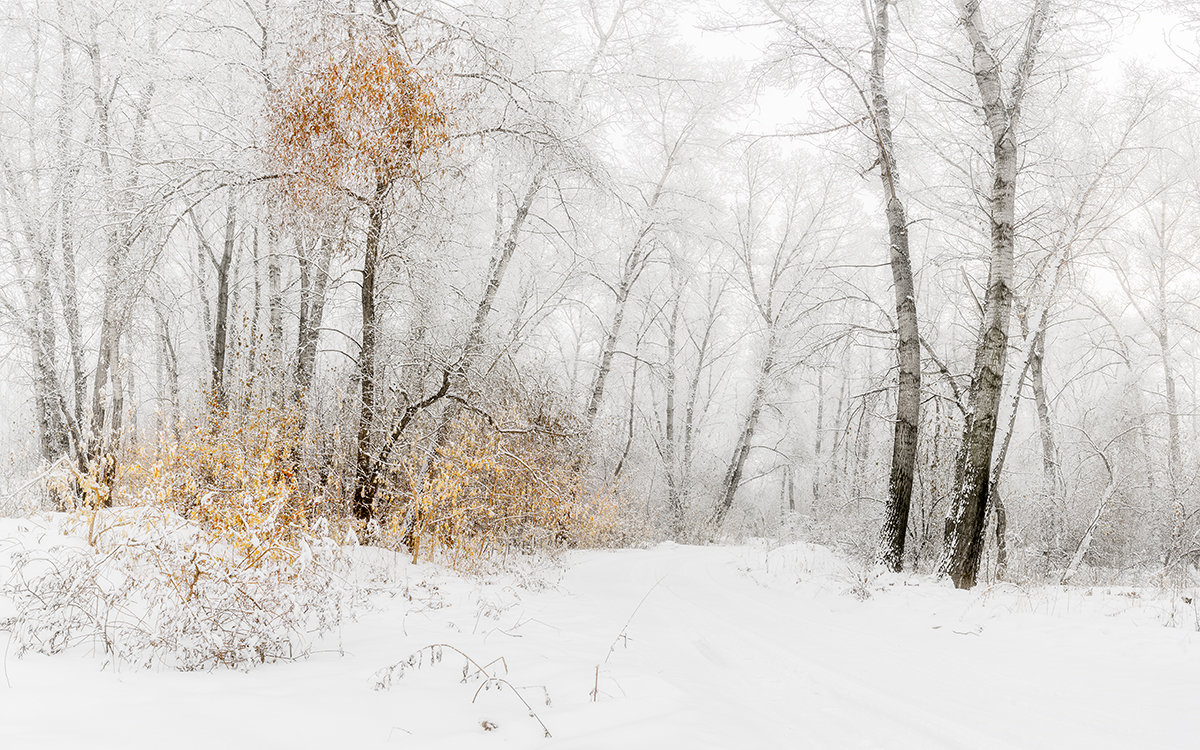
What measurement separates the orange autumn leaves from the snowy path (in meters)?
3.53

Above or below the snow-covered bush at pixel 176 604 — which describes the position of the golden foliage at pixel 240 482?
above

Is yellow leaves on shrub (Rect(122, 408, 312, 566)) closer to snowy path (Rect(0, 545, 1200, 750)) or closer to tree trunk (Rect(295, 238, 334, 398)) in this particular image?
snowy path (Rect(0, 545, 1200, 750))

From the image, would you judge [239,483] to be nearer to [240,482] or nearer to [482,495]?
[240,482]

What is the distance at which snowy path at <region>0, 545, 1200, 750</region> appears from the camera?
260 cm

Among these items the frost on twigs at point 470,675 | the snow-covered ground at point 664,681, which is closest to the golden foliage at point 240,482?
the snow-covered ground at point 664,681

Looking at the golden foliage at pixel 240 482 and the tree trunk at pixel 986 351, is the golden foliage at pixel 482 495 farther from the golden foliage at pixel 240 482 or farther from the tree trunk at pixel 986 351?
the tree trunk at pixel 986 351

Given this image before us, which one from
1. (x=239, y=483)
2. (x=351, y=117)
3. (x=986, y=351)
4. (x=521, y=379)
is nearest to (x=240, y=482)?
(x=239, y=483)

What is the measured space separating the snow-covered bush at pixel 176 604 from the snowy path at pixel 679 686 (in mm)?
172

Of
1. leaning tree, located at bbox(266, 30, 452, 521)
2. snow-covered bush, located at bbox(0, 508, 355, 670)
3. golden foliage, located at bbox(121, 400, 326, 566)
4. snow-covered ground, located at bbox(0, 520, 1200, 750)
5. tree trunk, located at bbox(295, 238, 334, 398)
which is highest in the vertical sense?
leaning tree, located at bbox(266, 30, 452, 521)

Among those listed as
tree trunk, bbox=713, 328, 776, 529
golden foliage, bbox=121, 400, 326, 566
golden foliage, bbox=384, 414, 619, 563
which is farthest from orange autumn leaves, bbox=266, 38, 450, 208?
tree trunk, bbox=713, 328, 776, 529

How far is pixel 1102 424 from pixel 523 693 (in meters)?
21.8

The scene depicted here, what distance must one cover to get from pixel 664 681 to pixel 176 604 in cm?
262

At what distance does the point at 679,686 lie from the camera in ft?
11.6

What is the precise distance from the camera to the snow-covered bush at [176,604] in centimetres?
324
